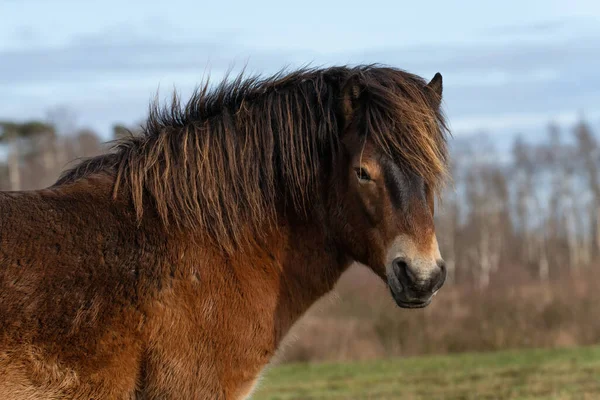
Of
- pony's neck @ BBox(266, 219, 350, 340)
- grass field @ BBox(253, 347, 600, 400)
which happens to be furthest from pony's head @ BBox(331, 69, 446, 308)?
grass field @ BBox(253, 347, 600, 400)

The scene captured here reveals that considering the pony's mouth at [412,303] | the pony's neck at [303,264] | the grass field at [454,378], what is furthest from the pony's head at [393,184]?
the grass field at [454,378]

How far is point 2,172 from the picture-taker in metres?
47.8

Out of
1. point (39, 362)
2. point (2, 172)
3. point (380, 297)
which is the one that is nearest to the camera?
point (39, 362)

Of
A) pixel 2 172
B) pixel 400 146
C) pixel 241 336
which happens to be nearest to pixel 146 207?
pixel 241 336

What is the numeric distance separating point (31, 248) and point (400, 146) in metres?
2.31

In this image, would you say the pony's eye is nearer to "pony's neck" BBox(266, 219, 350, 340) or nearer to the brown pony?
the brown pony

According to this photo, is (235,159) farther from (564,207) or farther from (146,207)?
(564,207)

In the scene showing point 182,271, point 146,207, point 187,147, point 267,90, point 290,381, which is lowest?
point 290,381

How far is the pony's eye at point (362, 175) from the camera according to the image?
15.3 ft

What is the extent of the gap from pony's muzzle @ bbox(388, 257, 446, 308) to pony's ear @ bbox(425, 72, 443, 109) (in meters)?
1.23

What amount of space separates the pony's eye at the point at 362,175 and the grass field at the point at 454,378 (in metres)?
8.35

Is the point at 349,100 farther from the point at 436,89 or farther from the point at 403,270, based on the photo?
the point at 403,270

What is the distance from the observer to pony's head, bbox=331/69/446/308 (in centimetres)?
446

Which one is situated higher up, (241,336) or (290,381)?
(241,336)
